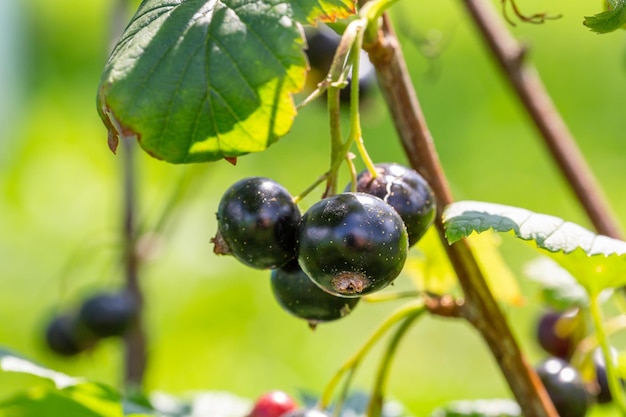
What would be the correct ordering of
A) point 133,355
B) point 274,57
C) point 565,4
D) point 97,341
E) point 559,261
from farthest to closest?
point 565,4 → point 97,341 → point 133,355 → point 559,261 → point 274,57

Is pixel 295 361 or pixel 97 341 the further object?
pixel 295 361

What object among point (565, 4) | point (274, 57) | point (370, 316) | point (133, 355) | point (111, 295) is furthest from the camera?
point (565, 4)

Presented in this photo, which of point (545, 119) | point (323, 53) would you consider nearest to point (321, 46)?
point (323, 53)

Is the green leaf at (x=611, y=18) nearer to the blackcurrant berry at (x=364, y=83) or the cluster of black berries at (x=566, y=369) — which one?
the cluster of black berries at (x=566, y=369)

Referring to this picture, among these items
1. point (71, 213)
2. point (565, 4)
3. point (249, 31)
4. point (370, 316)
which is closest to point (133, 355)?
point (249, 31)

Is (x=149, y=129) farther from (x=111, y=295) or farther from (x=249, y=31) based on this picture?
(x=111, y=295)

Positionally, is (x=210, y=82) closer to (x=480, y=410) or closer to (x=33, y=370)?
(x=33, y=370)

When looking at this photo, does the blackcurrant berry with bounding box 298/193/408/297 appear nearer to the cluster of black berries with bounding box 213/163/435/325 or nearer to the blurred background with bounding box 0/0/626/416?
the cluster of black berries with bounding box 213/163/435/325
